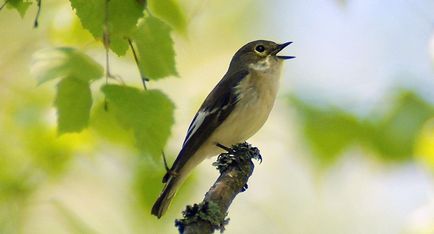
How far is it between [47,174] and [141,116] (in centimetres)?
179

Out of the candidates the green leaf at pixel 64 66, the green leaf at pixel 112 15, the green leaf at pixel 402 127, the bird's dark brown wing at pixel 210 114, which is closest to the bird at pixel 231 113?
the bird's dark brown wing at pixel 210 114

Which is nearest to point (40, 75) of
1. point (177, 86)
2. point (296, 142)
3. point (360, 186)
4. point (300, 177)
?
point (296, 142)

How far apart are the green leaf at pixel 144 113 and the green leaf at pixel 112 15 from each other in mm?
182

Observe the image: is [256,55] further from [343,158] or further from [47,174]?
[47,174]

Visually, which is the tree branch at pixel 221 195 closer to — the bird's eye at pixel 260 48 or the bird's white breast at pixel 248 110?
the bird's white breast at pixel 248 110

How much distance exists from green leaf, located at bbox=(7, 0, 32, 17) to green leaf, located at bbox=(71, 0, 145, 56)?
18 centimetres

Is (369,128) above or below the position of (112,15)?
above

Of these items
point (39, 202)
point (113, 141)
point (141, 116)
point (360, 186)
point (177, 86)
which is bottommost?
point (141, 116)

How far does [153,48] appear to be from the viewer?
2.49 m

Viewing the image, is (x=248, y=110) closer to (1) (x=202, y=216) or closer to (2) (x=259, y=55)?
(2) (x=259, y=55)

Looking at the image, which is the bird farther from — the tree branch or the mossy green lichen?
the mossy green lichen

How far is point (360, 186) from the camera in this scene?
20.6 ft

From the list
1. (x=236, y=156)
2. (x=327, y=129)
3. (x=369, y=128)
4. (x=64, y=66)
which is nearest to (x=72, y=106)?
(x=64, y=66)

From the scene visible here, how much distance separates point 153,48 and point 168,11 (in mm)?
552
